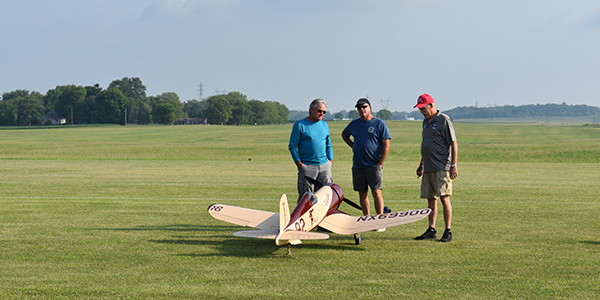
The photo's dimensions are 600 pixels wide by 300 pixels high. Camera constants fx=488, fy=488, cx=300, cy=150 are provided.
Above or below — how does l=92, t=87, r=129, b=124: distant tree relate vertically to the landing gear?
above

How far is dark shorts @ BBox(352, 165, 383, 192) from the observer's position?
7.32 metres

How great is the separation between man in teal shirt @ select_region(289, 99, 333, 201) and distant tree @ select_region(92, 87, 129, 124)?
163580 mm

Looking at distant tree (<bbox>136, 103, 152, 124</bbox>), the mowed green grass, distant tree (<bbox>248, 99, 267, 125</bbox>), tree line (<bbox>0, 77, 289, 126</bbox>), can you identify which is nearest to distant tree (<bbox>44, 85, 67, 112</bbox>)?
tree line (<bbox>0, 77, 289, 126</bbox>)

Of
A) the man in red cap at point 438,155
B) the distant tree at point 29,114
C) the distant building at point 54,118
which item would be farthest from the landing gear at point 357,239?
the distant building at point 54,118

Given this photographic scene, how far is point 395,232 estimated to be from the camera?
7.63 meters

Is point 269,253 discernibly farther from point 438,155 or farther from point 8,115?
point 8,115

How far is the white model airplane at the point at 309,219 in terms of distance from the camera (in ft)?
19.3

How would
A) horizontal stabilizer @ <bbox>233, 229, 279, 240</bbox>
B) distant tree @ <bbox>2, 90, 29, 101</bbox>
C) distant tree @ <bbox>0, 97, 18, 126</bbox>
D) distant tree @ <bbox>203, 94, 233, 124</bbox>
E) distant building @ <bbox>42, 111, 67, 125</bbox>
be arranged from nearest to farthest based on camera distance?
horizontal stabilizer @ <bbox>233, 229, 279, 240</bbox>
distant tree @ <bbox>0, 97, 18, 126</bbox>
distant building @ <bbox>42, 111, 67, 125</bbox>
distant tree @ <bbox>203, 94, 233, 124</bbox>
distant tree @ <bbox>2, 90, 29, 101</bbox>

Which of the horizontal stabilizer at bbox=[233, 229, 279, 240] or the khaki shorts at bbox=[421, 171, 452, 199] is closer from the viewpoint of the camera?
the horizontal stabilizer at bbox=[233, 229, 279, 240]

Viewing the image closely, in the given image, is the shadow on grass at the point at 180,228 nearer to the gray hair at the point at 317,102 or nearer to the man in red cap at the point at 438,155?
the gray hair at the point at 317,102

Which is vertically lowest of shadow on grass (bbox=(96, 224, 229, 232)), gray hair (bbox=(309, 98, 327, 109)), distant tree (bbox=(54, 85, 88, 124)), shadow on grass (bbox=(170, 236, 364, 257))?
shadow on grass (bbox=(96, 224, 229, 232))

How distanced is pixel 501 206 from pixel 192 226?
21.7 feet

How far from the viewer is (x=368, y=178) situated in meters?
7.40

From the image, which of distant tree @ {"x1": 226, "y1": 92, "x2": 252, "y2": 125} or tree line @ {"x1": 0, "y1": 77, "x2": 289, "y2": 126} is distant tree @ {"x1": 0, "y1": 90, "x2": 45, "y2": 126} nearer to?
tree line @ {"x1": 0, "y1": 77, "x2": 289, "y2": 126}
